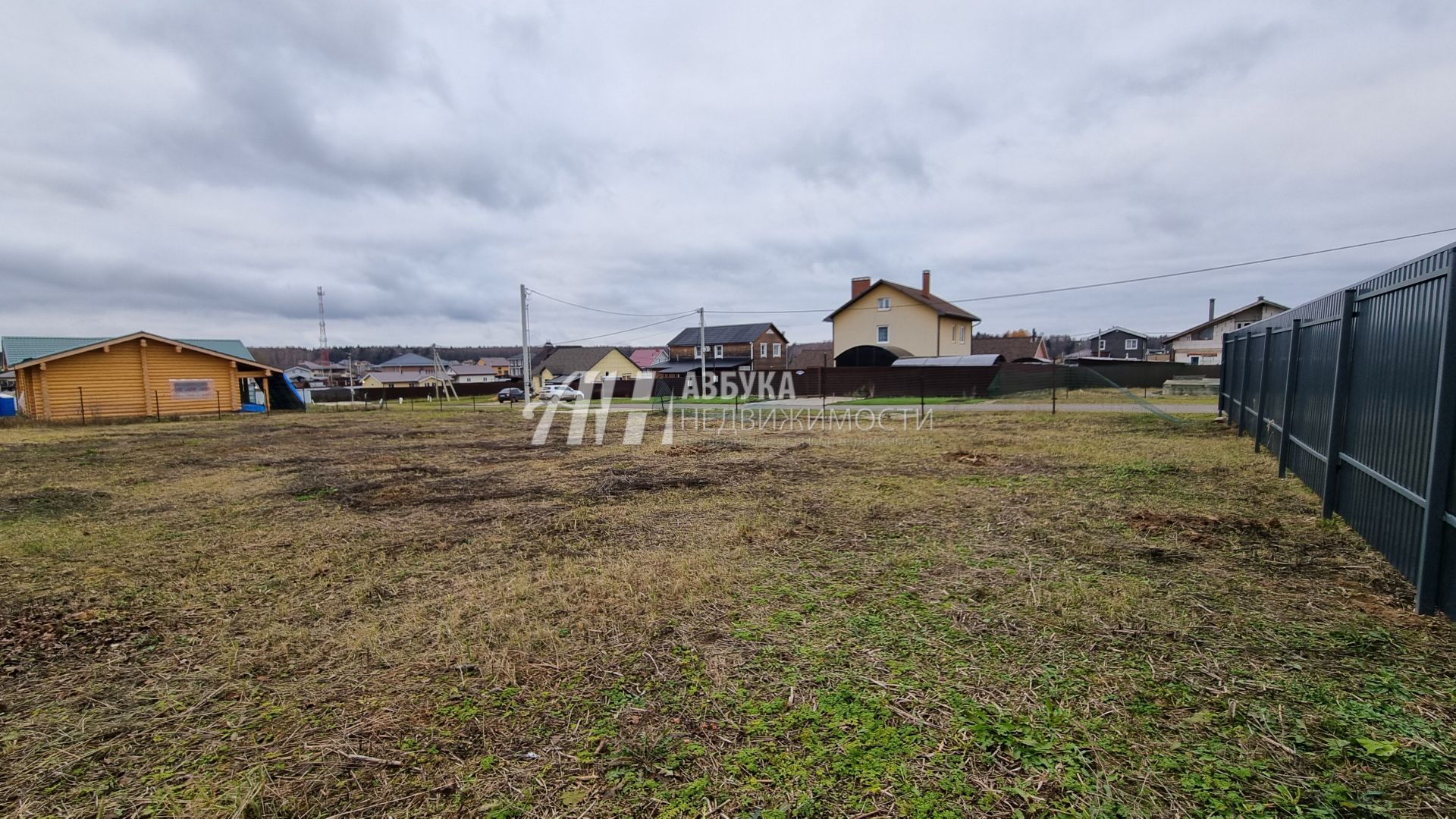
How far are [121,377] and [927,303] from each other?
39.6 meters

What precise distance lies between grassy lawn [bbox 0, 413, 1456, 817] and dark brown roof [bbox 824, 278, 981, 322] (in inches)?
1280

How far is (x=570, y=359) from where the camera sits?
68.2 meters

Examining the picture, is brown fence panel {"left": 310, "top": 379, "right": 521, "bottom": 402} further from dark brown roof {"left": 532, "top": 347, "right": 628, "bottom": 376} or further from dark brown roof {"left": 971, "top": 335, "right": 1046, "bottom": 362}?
dark brown roof {"left": 971, "top": 335, "right": 1046, "bottom": 362}

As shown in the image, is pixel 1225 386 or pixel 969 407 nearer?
pixel 1225 386

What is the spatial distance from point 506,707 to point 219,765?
3.46ft

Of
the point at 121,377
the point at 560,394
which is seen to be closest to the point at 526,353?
the point at 560,394

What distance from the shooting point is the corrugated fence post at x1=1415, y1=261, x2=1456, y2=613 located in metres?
3.25

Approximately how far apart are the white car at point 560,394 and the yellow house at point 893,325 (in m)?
17.1

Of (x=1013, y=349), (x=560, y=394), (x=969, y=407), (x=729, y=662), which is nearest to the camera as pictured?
(x=729, y=662)

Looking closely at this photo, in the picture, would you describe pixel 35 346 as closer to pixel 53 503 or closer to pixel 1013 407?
pixel 53 503

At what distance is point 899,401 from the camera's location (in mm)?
25516

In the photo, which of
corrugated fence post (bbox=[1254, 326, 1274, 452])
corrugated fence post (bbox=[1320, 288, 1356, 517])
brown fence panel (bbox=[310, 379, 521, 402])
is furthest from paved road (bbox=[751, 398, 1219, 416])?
brown fence panel (bbox=[310, 379, 521, 402])

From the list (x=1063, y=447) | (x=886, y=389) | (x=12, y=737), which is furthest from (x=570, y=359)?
(x=12, y=737)

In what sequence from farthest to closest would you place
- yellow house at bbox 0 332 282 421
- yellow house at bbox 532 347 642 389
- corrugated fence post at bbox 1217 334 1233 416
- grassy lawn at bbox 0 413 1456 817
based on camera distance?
yellow house at bbox 532 347 642 389
yellow house at bbox 0 332 282 421
corrugated fence post at bbox 1217 334 1233 416
grassy lawn at bbox 0 413 1456 817
